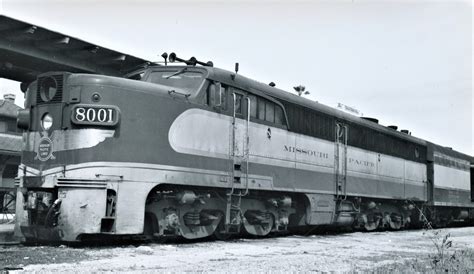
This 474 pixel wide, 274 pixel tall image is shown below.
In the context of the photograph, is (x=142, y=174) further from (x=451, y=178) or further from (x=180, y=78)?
(x=451, y=178)

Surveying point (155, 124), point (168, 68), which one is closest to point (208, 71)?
point (168, 68)

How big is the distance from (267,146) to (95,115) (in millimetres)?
4759

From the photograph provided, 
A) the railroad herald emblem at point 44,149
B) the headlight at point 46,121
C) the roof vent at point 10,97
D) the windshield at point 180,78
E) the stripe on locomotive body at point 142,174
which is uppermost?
the roof vent at point 10,97

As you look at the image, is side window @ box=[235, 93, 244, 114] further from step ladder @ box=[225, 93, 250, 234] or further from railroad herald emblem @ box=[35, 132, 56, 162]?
railroad herald emblem @ box=[35, 132, 56, 162]

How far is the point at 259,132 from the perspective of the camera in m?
13.0

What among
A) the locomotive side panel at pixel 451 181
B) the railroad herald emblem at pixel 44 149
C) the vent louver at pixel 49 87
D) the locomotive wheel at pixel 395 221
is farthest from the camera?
the locomotive side panel at pixel 451 181

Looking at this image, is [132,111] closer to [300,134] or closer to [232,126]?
[232,126]

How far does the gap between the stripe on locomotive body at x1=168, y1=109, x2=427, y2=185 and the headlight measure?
2271 mm

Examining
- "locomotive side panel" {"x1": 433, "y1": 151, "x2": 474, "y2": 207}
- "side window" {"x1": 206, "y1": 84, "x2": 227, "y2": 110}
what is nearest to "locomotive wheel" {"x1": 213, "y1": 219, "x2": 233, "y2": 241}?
"side window" {"x1": 206, "y1": 84, "x2": 227, "y2": 110}

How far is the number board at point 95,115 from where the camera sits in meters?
9.84

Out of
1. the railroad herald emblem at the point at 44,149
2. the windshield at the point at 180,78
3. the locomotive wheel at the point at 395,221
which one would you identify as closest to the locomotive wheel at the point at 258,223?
the windshield at the point at 180,78

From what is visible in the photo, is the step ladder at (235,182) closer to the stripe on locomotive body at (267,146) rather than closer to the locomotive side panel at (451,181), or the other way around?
the stripe on locomotive body at (267,146)

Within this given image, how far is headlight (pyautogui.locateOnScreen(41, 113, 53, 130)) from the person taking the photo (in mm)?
10250

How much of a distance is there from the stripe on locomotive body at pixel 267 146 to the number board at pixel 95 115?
4.14 ft
